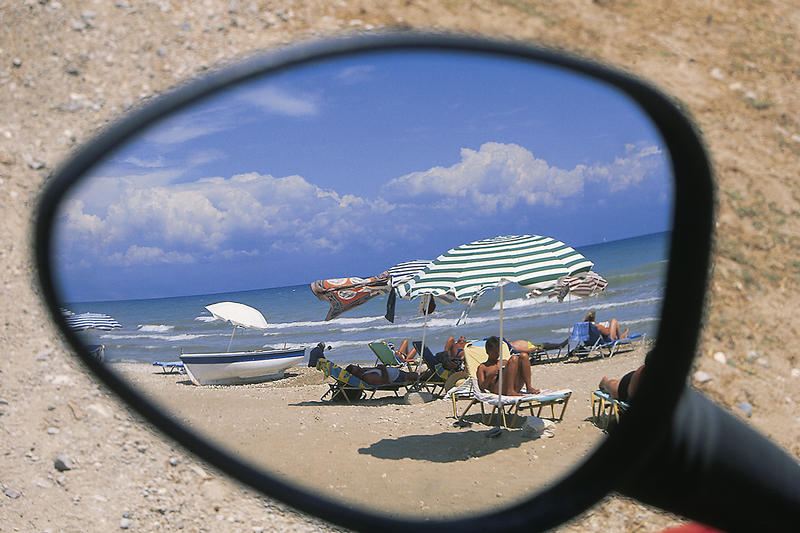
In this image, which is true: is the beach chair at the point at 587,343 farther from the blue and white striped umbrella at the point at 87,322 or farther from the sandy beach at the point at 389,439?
the blue and white striped umbrella at the point at 87,322

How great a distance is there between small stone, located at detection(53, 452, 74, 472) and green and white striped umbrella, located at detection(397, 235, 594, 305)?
11.4ft

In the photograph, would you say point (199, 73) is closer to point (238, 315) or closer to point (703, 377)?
point (703, 377)

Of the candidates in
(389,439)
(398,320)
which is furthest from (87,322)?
(398,320)

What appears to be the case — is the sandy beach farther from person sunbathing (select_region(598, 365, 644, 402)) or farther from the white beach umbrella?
the white beach umbrella

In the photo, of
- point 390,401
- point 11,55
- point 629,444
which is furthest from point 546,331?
point 629,444

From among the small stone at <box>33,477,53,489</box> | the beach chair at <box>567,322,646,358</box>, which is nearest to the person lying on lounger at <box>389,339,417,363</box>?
the beach chair at <box>567,322,646,358</box>

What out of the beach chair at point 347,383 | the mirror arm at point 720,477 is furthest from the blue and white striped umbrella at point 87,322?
the beach chair at point 347,383

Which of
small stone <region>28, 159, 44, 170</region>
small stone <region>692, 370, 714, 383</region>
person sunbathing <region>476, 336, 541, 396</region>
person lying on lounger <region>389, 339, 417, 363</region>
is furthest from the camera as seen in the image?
person lying on lounger <region>389, 339, 417, 363</region>

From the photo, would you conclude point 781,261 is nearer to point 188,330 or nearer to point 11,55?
point 11,55

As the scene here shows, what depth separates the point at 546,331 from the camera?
62.1ft

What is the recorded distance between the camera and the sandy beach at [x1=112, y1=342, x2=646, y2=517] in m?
1.33

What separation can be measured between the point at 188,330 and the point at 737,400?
2371cm

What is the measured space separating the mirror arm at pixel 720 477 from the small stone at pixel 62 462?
3.70 metres

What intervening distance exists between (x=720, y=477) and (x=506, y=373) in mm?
6314
